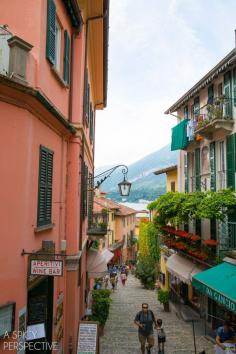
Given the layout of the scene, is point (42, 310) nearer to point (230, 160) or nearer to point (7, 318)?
point (7, 318)

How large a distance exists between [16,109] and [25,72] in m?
0.74

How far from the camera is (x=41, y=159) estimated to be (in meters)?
7.78

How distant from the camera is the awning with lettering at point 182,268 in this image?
16.9 metres

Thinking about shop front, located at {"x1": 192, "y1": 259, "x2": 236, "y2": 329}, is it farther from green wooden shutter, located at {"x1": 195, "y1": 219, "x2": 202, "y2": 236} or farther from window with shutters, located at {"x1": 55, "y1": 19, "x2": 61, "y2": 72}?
window with shutters, located at {"x1": 55, "y1": 19, "x2": 61, "y2": 72}

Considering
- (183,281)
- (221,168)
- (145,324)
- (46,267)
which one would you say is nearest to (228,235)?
(221,168)

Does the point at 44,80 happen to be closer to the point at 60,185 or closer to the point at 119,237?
the point at 60,185

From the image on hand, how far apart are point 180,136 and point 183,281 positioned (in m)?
7.40

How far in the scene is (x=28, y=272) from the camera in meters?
6.77

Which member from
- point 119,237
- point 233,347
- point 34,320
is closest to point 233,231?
point 233,347

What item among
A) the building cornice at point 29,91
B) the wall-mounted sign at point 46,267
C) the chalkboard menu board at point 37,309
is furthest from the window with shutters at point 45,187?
the chalkboard menu board at point 37,309

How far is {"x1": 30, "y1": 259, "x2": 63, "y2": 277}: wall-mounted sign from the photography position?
668 centimetres

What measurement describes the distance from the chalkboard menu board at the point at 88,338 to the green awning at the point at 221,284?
3.73 metres

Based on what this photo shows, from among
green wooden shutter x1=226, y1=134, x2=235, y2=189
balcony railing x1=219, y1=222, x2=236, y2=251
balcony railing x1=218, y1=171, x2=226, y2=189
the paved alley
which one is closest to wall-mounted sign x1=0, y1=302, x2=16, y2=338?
the paved alley

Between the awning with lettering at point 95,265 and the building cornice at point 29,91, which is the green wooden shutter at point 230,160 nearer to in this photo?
the awning with lettering at point 95,265
